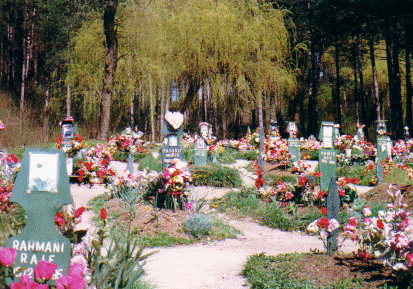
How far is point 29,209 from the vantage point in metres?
2.68

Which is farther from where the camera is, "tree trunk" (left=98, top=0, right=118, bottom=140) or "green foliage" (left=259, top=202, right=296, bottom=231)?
"tree trunk" (left=98, top=0, right=118, bottom=140)

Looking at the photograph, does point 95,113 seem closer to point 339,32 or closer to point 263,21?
point 263,21

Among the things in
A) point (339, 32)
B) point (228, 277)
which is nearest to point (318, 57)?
point (339, 32)

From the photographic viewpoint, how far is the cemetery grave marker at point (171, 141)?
26.7 feet

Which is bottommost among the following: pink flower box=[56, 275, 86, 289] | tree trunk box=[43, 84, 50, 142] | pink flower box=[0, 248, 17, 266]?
pink flower box=[56, 275, 86, 289]

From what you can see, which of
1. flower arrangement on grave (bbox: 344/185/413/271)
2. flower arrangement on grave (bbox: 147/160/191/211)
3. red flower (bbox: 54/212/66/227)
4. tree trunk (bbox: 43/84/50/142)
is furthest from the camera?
tree trunk (bbox: 43/84/50/142)

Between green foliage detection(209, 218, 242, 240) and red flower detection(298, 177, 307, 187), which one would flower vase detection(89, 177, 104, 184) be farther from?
red flower detection(298, 177, 307, 187)

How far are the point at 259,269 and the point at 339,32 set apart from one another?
827 inches

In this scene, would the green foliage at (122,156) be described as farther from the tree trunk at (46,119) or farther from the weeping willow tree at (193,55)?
the weeping willow tree at (193,55)

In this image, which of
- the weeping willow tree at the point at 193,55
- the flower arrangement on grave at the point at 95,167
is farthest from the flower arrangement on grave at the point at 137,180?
the weeping willow tree at the point at 193,55

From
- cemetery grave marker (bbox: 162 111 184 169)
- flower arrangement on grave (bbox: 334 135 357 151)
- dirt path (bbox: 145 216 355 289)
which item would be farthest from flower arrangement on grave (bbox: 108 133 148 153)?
dirt path (bbox: 145 216 355 289)

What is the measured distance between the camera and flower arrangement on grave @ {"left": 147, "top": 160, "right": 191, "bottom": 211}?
6633 millimetres

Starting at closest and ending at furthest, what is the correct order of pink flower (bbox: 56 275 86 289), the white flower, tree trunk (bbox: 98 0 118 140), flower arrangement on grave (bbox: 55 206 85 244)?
pink flower (bbox: 56 275 86 289) → flower arrangement on grave (bbox: 55 206 85 244) → the white flower → tree trunk (bbox: 98 0 118 140)

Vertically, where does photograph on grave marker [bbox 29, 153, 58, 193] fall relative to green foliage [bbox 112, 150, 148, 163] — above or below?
above
